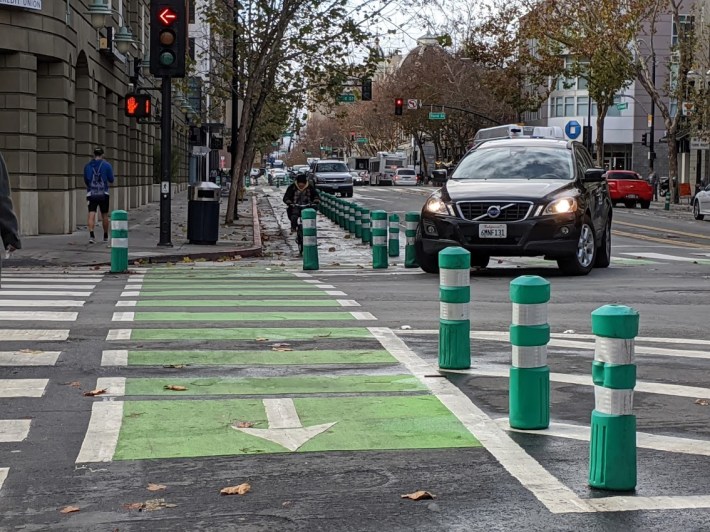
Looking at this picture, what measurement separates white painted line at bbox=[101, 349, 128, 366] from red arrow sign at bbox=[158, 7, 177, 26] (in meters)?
13.9

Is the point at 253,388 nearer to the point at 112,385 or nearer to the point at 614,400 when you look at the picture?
the point at 112,385

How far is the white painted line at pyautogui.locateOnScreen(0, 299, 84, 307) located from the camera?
514 inches

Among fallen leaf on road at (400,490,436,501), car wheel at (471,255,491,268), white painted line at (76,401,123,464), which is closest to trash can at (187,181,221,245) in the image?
car wheel at (471,255,491,268)

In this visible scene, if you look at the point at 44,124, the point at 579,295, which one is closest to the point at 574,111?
the point at 44,124

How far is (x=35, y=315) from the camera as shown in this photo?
1222cm

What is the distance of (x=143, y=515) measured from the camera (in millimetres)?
5445

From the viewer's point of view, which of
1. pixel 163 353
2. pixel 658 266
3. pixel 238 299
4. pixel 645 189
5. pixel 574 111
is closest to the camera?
pixel 163 353

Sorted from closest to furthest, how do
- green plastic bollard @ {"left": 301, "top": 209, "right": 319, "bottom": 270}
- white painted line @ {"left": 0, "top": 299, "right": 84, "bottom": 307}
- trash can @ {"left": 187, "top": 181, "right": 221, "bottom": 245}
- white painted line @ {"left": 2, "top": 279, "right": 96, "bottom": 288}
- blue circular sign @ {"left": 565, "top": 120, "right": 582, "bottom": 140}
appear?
1. white painted line @ {"left": 0, "top": 299, "right": 84, "bottom": 307}
2. white painted line @ {"left": 2, "top": 279, "right": 96, "bottom": 288}
3. green plastic bollard @ {"left": 301, "top": 209, "right": 319, "bottom": 270}
4. trash can @ {"left": 187, "top": 181, "right": 221, "bottom": 245}
5. blue circular sign @ {"left": 565, "top": 120, "right": 582, "bottom": 140}

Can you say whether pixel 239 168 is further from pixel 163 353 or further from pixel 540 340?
pixel 540 340

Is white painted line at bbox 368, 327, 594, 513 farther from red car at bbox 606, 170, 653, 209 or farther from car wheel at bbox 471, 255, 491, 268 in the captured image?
red car at bbox 606, 170, 653, 209

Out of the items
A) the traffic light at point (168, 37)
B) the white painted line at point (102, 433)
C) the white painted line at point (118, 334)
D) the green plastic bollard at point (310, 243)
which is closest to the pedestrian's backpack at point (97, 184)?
the traffic light at point (168, 37)

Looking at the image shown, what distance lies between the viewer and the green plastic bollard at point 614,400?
5609mm

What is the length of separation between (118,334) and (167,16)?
42.8 ft

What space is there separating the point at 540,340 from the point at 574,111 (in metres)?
101
